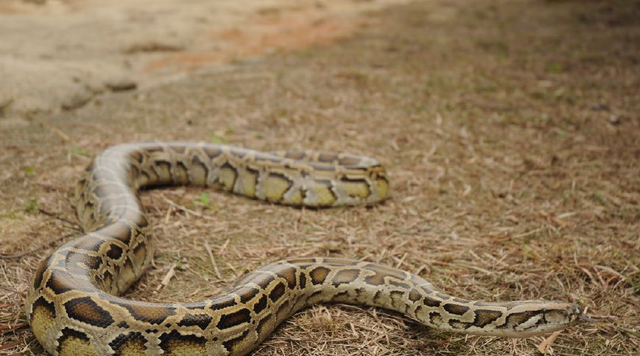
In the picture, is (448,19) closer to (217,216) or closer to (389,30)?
(389,30)

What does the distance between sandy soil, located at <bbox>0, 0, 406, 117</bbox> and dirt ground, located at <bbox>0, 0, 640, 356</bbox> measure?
1.52 feet

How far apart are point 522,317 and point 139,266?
343 cm

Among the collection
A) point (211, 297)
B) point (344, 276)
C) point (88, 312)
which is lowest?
point (344, 276)

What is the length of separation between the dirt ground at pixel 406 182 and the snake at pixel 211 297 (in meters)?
0.19

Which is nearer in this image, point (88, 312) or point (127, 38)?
point (88, 312)

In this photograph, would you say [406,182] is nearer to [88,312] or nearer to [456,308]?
[456,308]

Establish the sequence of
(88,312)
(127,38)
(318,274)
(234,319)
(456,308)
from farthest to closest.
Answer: (127,38) < (318,274) < (456,308) < (234,319) < (88,312)

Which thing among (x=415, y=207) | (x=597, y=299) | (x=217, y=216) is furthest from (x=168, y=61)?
(x=597, y=299)

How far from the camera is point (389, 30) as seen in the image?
16.6 meters

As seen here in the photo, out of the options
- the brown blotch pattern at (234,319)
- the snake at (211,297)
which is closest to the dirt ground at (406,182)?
the snake at (211,297)

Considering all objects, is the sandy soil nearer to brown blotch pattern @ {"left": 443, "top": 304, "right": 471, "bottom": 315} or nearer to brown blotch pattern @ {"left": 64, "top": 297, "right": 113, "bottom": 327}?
brown blotch pattern @ {"left": 64, "top": 297, "right": 113, "bottom": 327}

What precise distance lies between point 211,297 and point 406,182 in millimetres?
3802

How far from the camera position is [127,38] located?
12.8m

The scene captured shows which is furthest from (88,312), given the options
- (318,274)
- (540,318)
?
(540,318)
